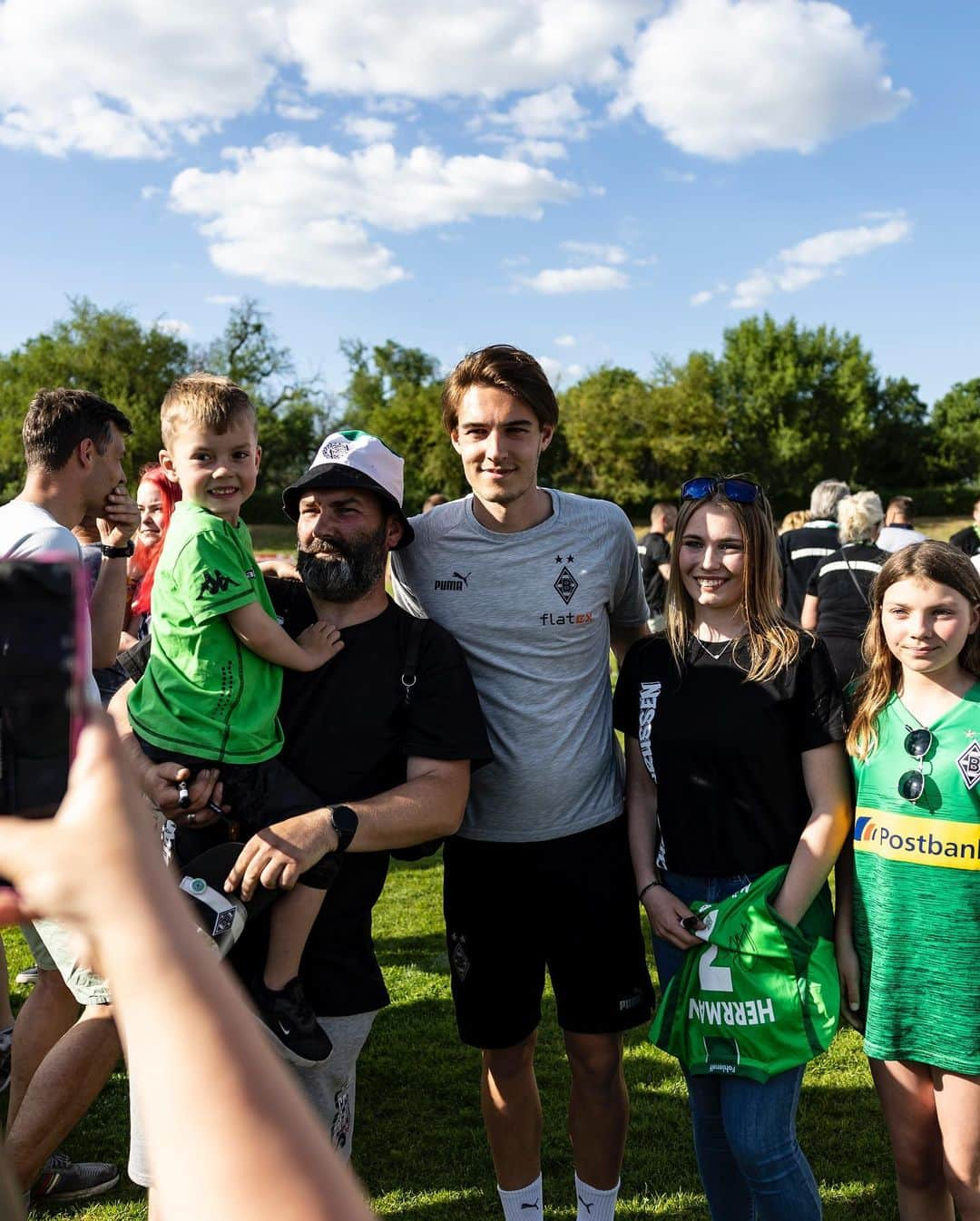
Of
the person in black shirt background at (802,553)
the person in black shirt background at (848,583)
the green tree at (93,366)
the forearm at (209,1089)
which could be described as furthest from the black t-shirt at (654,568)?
the green tree at (93,366)

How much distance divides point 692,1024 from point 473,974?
0.84m

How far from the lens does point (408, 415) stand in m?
63.8

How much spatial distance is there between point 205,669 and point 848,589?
5.33 m

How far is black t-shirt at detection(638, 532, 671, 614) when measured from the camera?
1142cm

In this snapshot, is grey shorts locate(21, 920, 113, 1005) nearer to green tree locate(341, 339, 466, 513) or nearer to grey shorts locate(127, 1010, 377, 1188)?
grey shorts locate(127, 1010, 377, 1188)

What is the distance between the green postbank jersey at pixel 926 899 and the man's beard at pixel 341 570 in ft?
5.22

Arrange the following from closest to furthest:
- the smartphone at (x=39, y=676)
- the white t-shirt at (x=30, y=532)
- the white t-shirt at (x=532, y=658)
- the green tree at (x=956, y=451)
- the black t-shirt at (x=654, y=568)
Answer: the smartphone at (x=39, y=676)
the white t-shirt at (x=532, y=658)
the white t-shirt at (x=30, y=532)
the black t-shirt at (x=654, y=568)
the green tree at (x=956, y=451)

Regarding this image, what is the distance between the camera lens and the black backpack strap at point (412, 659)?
117 inches

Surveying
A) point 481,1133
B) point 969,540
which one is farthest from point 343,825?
point 969,540

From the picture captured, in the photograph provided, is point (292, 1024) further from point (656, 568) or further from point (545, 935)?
point (656, 568)

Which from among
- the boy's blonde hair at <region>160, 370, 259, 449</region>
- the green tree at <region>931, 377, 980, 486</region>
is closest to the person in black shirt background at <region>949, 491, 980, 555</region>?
the boy's blonde hair at <region>160, 370, 259, 449</region>

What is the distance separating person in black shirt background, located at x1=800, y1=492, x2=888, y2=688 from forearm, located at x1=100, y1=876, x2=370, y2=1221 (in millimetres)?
6559

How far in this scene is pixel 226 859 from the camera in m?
2.68

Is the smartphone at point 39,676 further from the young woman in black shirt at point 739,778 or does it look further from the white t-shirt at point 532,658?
the white t-shirt at point 532,658
